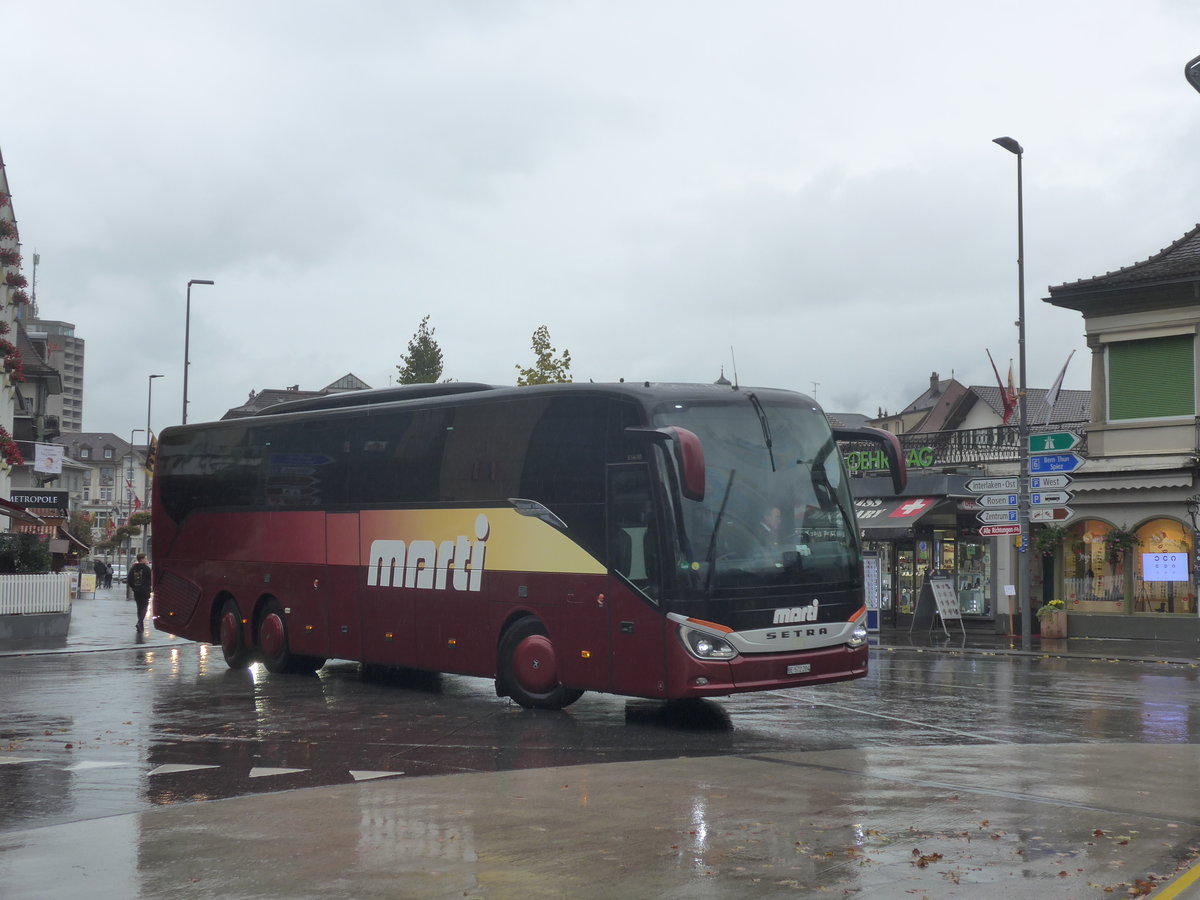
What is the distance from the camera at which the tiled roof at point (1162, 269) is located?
31422 millimetres

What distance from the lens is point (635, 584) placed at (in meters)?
14.4

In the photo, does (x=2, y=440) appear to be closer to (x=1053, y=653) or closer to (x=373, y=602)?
(x=373, y=602)

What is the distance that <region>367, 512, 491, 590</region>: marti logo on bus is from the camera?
16.6 metres

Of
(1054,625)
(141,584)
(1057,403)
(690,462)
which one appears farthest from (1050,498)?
(1057,403)

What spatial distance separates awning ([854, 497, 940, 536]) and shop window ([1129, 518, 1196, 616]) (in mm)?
5032

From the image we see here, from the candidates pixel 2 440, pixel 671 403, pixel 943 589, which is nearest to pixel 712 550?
pixel 671 403

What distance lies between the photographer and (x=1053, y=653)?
88.2ft

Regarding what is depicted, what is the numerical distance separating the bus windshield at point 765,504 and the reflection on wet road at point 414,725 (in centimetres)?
165

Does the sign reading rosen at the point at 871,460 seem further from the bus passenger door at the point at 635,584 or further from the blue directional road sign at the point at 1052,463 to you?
the bus passenger door at the point at 635,584

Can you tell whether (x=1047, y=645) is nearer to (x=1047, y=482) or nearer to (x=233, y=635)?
(x=1047, y=482)

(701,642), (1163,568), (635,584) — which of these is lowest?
(701,642)

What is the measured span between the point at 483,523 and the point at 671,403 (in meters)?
3.19

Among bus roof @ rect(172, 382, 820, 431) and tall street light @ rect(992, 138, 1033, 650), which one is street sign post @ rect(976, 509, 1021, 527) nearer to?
tall street light @ rect(992, 138, 1033, 650)

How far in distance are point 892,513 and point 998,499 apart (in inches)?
226
